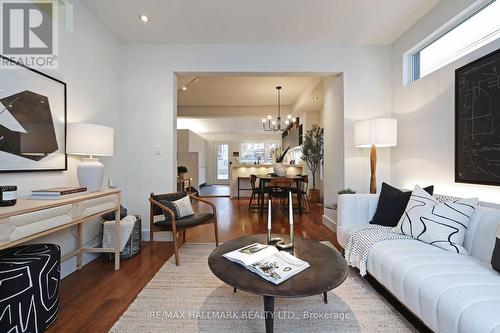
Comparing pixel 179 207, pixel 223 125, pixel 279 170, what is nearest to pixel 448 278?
pixel 179 207

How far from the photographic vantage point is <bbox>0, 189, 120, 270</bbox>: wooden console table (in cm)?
126

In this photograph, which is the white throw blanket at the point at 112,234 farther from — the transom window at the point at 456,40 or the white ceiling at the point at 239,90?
the transom window at the point at 456,40

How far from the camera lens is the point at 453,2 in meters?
2.22

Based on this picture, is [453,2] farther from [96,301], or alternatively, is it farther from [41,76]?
[96,301]

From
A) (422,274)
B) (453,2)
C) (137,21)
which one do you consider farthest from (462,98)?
(137,21)

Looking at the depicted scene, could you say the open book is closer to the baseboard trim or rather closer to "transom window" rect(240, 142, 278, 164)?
the baseboard trim

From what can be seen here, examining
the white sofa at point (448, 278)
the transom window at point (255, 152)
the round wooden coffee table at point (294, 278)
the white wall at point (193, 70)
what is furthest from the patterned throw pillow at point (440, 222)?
the transom window at point (255, 152)

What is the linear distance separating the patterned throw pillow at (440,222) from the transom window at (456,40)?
139 centimetres

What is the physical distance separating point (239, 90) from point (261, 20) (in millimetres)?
2764

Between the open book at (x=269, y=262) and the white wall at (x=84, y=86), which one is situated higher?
the white wall at (x=84, y=86)

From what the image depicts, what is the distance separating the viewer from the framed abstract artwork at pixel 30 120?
1.66 m

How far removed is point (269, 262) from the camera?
4.53 ft

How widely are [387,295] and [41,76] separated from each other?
11.1 ft

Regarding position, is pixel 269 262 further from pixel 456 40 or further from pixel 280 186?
pixel 280 186
